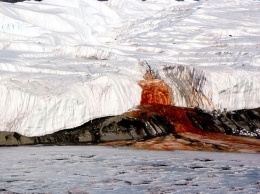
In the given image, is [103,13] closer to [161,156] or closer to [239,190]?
[161,156]

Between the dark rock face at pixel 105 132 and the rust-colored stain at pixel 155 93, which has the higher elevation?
the rust-colored stain at pixel 155 93

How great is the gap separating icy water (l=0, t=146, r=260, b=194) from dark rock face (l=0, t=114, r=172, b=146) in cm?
107

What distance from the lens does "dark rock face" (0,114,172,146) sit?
48.1 feet

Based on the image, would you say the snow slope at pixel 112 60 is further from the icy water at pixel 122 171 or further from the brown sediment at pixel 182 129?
the icy water at pixel 122 171

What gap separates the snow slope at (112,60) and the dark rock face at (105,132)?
374 mm

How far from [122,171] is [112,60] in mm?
12883

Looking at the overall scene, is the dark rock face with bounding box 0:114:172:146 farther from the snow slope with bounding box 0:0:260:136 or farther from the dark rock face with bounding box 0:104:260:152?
the snow slope with bounding box 0:0:260:136

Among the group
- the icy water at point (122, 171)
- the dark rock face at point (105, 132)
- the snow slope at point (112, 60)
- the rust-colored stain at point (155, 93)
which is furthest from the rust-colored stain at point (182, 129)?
the icy water at point (122, 171)

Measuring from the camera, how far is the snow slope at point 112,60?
15859 mm

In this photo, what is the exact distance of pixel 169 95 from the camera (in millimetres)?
18219

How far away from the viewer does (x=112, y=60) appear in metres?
22.4

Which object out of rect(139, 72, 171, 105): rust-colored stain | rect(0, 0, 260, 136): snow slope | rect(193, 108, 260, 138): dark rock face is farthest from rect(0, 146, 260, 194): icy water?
rect(139, 72, 171, 105): rust-colored stain

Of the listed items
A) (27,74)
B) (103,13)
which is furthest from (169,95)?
(103,13)

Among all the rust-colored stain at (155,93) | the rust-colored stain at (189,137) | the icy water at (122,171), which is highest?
the rust-colored stain at (155,93)
